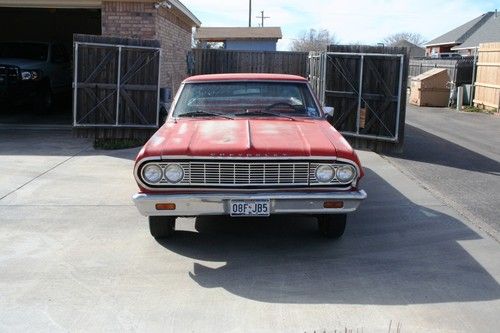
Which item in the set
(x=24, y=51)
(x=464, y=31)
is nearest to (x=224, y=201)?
(x=24, y=51)

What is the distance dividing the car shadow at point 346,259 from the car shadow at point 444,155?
→ 3.56 metres

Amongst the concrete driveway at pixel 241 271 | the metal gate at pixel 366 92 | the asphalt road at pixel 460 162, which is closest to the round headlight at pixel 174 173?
the concrete driveway at pixel 241 271

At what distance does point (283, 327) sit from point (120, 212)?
11.2ft

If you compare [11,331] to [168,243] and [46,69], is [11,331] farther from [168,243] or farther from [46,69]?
[46,69]

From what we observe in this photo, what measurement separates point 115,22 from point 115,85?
2.10 m

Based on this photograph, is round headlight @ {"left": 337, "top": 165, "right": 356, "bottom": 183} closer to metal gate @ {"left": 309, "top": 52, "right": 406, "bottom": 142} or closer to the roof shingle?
metal gate @ {"left": 309, "top": 52, "right": 406, "bottom": 142}

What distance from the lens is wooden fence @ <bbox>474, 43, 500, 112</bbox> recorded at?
66.1ft

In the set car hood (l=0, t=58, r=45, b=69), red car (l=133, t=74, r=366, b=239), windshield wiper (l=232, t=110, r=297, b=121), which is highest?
car hood (l=0, t=58, r=45, b=69)

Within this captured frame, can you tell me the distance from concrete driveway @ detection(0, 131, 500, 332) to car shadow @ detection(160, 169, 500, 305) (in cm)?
1

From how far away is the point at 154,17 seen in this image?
12.6 m

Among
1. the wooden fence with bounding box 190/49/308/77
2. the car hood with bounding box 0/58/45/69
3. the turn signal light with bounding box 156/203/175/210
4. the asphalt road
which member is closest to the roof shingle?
the asphalt road

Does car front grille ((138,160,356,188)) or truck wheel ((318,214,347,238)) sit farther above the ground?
car front grille ((138,160,356,188))

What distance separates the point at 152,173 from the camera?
199 inches

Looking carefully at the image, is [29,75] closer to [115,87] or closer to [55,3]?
[55,3]
